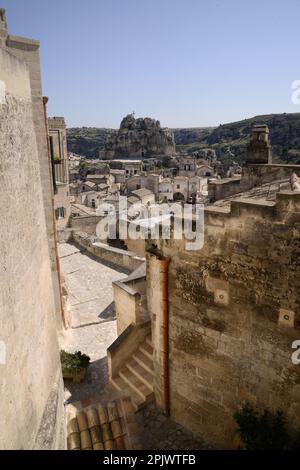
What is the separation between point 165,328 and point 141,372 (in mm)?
2297

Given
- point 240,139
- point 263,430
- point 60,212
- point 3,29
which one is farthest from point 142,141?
point 263,430

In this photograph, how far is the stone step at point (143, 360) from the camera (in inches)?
358

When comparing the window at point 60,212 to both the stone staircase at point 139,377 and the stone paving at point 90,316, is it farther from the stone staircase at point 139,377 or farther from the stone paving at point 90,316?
the stone staircase at point 139,377

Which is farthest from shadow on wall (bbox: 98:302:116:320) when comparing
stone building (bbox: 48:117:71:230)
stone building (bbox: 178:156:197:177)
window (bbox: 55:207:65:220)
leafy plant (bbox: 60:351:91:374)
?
stone building (bbox: 178:156:197:177)

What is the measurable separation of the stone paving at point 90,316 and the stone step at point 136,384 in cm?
88

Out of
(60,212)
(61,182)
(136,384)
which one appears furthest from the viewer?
(61,182)

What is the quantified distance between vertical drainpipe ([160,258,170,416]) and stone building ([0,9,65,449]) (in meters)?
2.22

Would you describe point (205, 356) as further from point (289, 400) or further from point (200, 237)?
point (200, 237)

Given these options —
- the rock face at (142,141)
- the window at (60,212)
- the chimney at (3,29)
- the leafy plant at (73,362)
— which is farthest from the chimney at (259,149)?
the rock face at (142,141)

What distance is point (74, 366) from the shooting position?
966 centimetres

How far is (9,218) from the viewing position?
4.61m

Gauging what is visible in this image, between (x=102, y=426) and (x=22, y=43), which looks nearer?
(x=102, y=426)

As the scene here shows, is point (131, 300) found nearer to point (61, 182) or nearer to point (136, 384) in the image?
point (136, 384)
